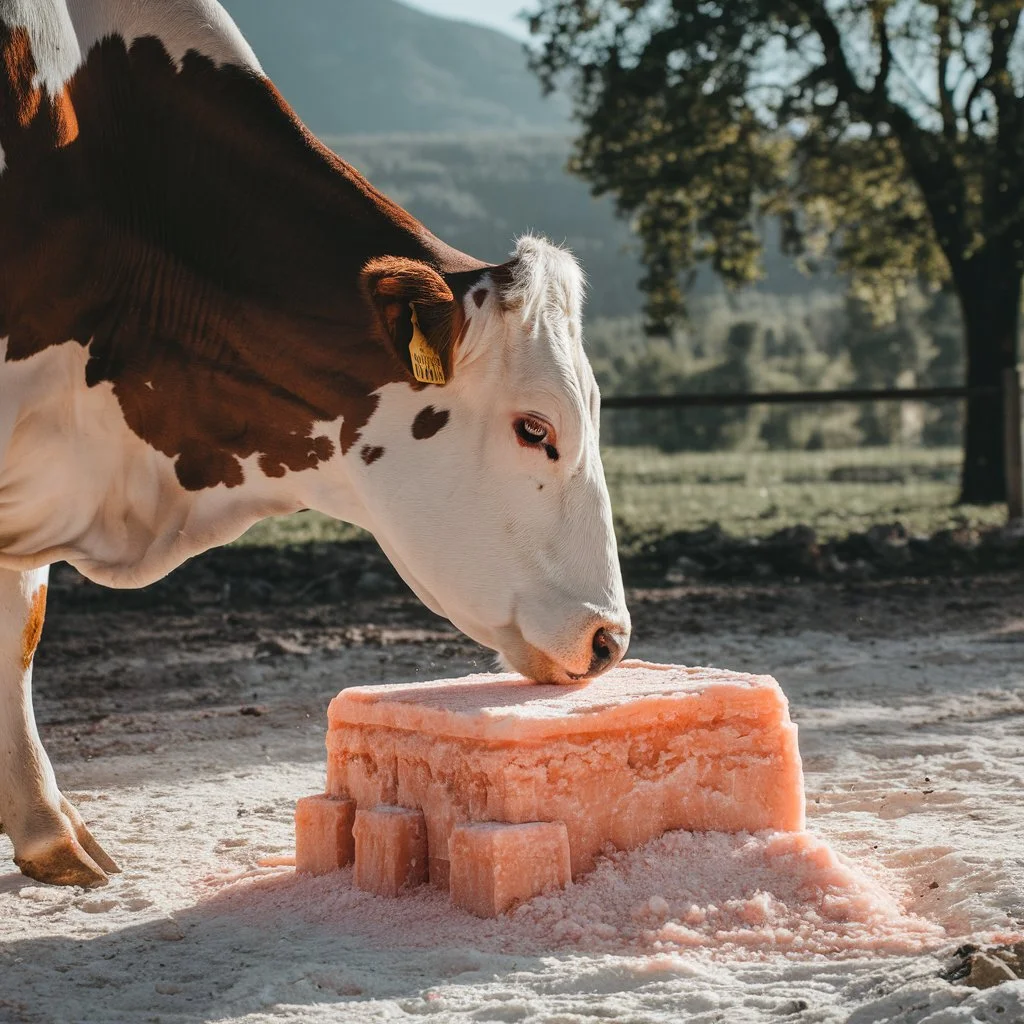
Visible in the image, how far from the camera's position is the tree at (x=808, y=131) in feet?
50.7

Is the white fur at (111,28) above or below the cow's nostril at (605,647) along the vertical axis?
above

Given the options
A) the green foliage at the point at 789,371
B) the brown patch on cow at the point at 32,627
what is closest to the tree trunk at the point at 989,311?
the green foliage at the point at 789,371

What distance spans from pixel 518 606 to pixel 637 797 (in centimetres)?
51

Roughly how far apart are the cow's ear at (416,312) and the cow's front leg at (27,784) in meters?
1.20

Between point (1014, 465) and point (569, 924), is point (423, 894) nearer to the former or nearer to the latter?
point (569, 924)

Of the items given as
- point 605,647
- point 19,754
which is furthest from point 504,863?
point 19,754

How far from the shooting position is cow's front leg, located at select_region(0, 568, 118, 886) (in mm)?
3521

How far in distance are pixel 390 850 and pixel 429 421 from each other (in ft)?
3.22

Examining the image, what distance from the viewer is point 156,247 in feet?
11.0

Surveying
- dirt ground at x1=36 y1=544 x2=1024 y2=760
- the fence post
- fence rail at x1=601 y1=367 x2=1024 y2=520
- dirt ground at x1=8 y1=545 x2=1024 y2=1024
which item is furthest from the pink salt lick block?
the fence post

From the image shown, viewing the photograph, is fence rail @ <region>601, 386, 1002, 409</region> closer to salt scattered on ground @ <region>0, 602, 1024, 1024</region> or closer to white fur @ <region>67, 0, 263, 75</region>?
salt scattered on ground @ <region>0, 602, 1024, 1024</region>

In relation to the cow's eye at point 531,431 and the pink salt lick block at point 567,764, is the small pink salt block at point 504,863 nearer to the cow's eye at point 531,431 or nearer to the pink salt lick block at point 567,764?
the pink salt lick block at point 567,764

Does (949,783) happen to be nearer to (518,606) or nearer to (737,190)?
(518,606)

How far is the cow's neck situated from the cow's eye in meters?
0.31
